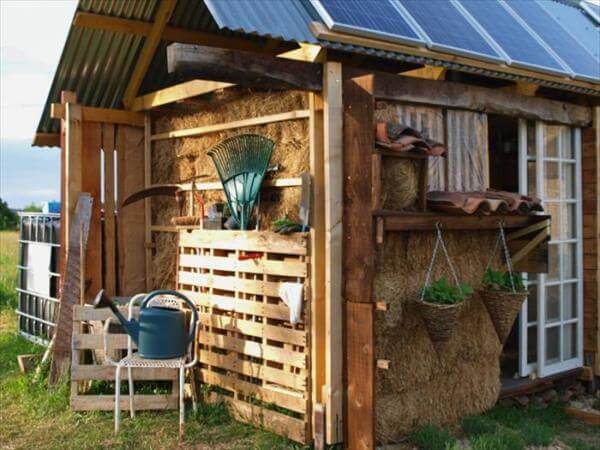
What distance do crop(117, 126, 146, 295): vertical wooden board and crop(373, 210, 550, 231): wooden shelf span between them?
3.45 meters

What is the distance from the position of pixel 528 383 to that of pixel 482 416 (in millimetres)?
846

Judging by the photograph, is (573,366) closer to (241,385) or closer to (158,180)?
(241,385)

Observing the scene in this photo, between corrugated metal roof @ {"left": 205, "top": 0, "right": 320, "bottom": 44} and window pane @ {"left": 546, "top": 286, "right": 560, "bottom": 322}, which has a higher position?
corrugated metal roof @ {"left": 205, "top": 0, "right": 320, "bottom": 44}

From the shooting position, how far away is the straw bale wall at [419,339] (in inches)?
207

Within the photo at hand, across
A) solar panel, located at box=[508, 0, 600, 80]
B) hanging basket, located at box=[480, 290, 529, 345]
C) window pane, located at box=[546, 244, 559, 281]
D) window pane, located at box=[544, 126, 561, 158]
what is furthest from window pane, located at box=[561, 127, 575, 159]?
hanging basket, located at box=[480, 290, 529, 345]

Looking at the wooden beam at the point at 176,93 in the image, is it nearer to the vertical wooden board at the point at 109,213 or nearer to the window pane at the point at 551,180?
the vertical wooden board at the point at 109,213

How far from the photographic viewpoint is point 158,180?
755cm

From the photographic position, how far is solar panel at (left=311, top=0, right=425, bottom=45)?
5156mm

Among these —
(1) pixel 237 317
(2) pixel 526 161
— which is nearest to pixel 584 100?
(2) pixel 526 161

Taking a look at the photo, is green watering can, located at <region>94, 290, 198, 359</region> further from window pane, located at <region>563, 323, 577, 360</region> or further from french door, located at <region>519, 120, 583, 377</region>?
window pane, located at <region>563, 323, 577, 360</region>

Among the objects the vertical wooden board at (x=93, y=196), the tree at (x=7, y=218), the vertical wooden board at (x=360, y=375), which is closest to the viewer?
the vertical wooden board at (x=360, y=375)

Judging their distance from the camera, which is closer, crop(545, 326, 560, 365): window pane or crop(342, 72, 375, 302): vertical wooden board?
crop(342, 72, 375, 302): vertical wooden board

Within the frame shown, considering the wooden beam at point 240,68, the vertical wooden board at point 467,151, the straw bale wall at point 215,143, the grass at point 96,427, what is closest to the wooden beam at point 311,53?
the wooden beam at point 240,68

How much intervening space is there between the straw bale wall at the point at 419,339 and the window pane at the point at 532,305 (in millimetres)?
784
